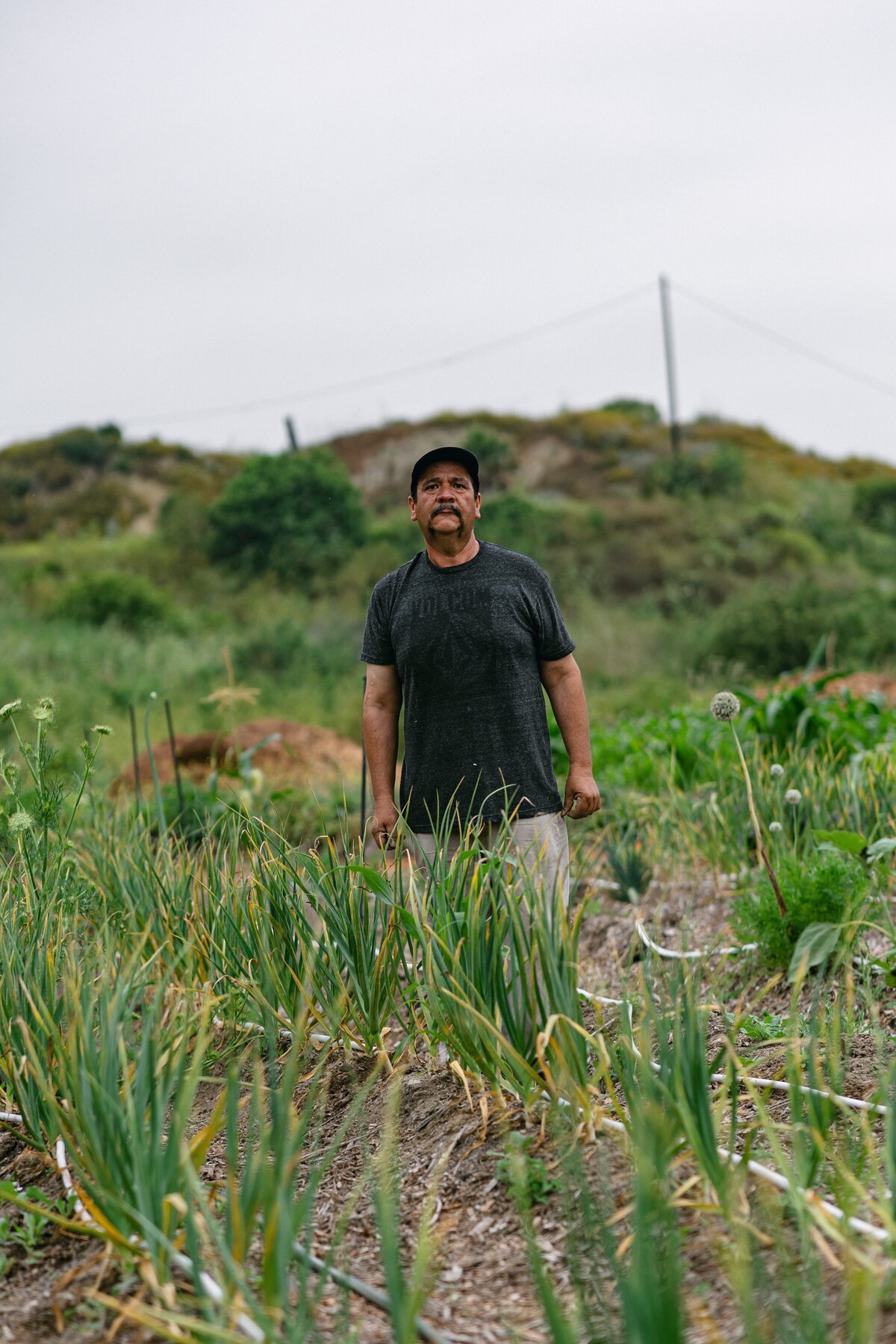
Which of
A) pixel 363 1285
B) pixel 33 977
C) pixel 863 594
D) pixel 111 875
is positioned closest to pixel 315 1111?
pixel 33 977

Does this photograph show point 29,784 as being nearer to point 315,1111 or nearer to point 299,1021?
point 315,1111

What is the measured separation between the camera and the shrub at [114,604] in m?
19.2

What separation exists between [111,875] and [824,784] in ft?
8.98

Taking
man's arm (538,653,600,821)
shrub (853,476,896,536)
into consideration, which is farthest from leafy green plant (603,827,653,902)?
shrub (853,476,896,536)

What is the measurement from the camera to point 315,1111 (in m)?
2.77

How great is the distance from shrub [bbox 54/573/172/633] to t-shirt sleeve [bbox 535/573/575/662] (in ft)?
53.4

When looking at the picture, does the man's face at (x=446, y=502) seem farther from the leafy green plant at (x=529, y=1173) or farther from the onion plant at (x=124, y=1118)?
the leafy green plant at (x=529, y=1173)

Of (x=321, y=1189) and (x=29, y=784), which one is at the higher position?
(x=29, y=784)

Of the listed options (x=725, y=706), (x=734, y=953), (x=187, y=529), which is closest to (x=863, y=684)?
(x=734, y=953)

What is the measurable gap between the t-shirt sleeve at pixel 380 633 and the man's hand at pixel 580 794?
2.18 ft

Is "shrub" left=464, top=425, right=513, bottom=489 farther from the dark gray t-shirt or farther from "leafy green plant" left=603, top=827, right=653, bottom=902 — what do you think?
the dark gray t-shirt

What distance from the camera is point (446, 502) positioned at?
3.37 m

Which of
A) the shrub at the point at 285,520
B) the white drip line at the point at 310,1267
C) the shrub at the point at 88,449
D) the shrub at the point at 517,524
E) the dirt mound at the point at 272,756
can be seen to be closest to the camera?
the white drip line at the point at 310,1267

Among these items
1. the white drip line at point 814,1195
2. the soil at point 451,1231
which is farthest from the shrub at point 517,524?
the white drip line at point 814,1195
